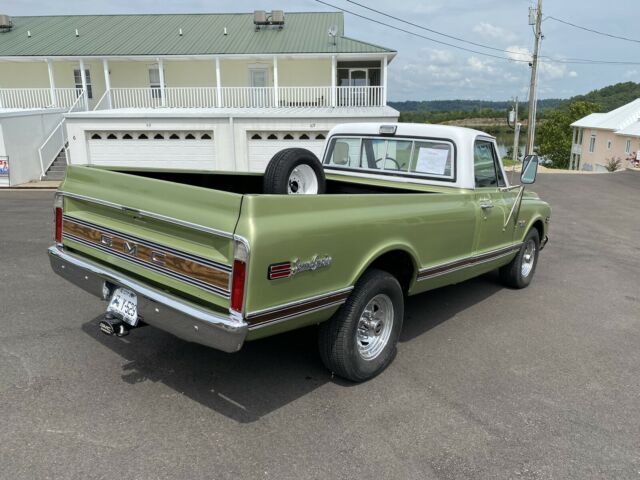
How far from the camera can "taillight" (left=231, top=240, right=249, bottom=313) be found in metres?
2.79

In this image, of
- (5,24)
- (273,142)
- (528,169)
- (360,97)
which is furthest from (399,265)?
(5,24)

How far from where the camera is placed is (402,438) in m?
3.18

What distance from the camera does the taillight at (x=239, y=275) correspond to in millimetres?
2787

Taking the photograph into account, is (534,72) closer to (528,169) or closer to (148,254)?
(528,169)

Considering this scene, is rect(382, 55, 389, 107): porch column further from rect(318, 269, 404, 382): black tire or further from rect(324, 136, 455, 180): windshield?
rect(318, 269, 404, 382): black tire

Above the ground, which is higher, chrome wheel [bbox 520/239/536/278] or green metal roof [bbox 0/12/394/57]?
green metal roof [bbox 0/12/394/57]

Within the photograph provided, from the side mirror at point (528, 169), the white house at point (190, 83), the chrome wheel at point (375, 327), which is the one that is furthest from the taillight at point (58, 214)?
the white house at point (190, 83)

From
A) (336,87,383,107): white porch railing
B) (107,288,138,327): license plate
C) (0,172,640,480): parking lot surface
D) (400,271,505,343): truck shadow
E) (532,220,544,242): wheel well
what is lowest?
(400,271,505,343): truck shadow

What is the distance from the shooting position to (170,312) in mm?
3078

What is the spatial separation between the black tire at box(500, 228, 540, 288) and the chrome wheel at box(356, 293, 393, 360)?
272 cm

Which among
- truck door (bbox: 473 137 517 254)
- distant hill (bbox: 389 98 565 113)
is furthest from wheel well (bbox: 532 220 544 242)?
distant hill (bbox: 389 98 565 113)

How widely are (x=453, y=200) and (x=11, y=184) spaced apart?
16408 mm

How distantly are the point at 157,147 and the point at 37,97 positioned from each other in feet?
26.9

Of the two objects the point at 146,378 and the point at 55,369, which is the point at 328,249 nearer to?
the point at 146,378
